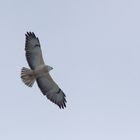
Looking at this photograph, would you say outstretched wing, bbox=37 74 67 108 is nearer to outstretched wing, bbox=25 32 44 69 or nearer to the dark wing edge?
the dark wing edge

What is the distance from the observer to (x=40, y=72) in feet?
93.3

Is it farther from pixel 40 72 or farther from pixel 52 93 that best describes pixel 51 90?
pixel 40 72

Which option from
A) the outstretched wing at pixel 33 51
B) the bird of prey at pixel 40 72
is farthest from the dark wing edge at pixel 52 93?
the outstretched wing at pixel 33 51

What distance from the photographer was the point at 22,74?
26.8 m

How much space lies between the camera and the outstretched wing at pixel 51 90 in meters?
29.4

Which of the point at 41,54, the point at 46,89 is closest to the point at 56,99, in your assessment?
the point at 46,89

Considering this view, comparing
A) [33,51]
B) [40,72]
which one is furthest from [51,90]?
[33,51]

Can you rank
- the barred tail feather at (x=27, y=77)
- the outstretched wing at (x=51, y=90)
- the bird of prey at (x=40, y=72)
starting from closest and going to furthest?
the barred tail feather at (x=27, y=77) < the bird of prey at (x=40, y=72) < the outstretched wing at (x=51, y=90)

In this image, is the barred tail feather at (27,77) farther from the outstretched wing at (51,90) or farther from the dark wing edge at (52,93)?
the dark wing edge at (52,93)

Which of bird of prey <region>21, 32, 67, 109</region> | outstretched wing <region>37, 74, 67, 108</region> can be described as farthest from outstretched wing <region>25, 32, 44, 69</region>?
outstretched wing <region>37, 74, 67, 108</region>

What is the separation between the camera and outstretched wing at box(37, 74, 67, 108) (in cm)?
2939

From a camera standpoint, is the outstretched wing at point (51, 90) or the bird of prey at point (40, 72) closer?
the bird of prey at point (40, 72)

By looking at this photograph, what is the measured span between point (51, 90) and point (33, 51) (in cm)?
283

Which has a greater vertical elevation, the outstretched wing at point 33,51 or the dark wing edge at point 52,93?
the outstretched wing at point 33,51
